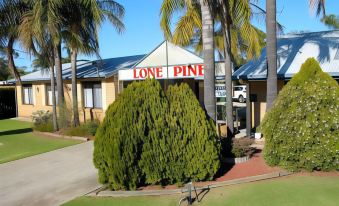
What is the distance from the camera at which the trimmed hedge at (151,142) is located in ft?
25.7

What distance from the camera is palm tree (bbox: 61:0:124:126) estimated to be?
16039mm

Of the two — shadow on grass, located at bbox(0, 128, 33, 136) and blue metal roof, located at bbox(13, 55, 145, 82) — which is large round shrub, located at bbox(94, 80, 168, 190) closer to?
blue metal roof, located at bbox(13, 55, 145, 82)

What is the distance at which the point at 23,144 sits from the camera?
14922 mm

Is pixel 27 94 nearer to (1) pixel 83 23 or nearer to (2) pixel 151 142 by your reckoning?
(1) pixel 83 23

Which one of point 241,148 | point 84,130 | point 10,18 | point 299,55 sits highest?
point 10,18

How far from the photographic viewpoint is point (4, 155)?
12.8m

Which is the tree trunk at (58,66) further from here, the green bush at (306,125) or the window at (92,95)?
the green bush at (306,125)

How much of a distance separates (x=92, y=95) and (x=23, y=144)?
Result: 247 inches

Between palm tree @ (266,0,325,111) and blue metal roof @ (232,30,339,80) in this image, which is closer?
palm tree @ (266,0,325,111)

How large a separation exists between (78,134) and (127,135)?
8855mm

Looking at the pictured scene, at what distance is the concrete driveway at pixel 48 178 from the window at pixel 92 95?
25.1 ft

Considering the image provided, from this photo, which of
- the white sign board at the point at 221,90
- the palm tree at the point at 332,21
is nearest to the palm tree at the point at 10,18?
the white sign board at the point at 221,90

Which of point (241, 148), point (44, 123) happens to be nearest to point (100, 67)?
point (44, 123)

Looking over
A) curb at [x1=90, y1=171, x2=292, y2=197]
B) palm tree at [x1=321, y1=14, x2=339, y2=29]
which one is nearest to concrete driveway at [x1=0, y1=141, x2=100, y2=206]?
curb at [x1=90, y1=171, x2=292, y2=197]
